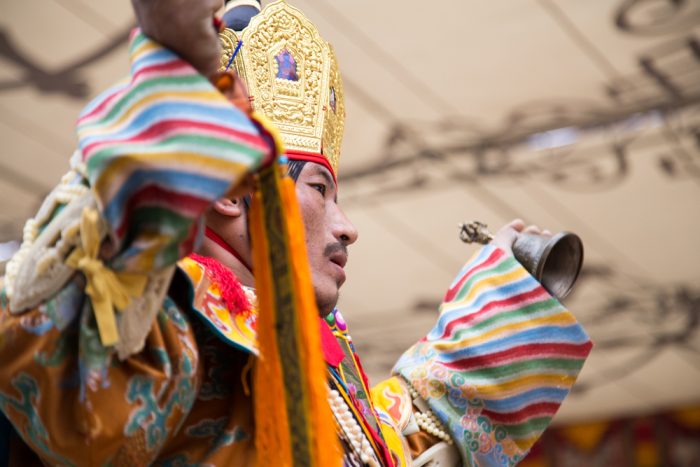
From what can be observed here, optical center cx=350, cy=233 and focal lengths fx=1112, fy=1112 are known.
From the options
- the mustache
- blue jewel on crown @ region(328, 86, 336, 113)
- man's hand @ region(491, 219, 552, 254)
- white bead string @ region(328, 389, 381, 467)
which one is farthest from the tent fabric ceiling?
white bead string @ region(328, 389, 381, 467)

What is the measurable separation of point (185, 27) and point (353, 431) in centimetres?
70

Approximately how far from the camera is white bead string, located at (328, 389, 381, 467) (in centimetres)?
160

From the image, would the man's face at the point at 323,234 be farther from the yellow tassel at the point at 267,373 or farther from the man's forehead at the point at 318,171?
the yellow tassel at the point at 267,373

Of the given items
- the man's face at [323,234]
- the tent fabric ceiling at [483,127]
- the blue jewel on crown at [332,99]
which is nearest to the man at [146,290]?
the man's face at [323,234]

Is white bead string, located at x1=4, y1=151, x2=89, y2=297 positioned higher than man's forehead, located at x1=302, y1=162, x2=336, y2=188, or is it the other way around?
white bead string, located at x1=4, y1=151, x2=89, y2=297

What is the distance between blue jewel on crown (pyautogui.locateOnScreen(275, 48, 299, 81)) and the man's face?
163 millimetres

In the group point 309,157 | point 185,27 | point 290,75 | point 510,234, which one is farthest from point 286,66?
point 185,27

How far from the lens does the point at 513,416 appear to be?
75.2 inches

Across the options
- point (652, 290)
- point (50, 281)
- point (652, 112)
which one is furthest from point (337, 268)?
point (652, 290)

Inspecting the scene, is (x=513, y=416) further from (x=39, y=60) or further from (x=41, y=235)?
(x=39, y=60)

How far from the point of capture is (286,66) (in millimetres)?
1796

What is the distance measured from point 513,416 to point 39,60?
96.7 inches

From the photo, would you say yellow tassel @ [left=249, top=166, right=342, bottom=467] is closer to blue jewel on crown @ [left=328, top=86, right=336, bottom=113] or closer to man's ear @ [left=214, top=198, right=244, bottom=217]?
man's ear @ [left=214, top=198, right=244, bottom=217]

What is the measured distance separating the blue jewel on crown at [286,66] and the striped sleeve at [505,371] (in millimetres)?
529
